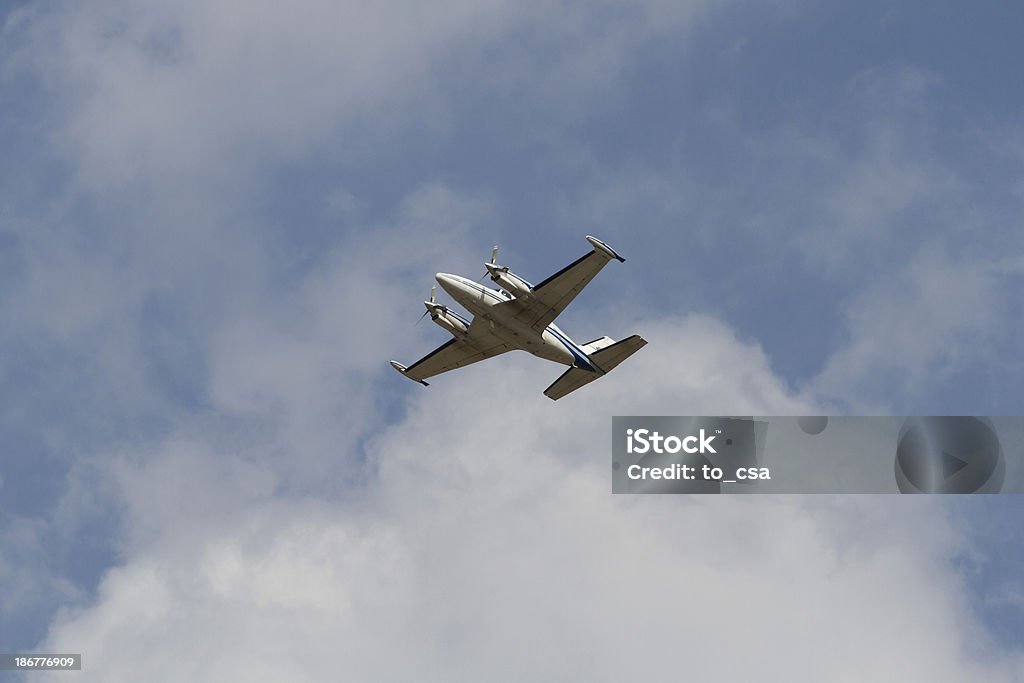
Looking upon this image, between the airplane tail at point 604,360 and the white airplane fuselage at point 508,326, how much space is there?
0.58m

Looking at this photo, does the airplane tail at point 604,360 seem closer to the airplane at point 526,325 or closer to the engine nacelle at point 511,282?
the airplane at point 526,325

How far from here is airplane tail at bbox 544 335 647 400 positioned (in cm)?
8319

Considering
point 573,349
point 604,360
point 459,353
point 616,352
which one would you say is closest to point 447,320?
point 459,353

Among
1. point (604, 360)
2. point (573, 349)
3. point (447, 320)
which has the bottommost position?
point (604, 360)

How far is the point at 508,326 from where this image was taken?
79812 millimetres

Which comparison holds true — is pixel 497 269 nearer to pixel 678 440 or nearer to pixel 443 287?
pixel 443 287

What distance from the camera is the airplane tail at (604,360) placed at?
83.2 meters

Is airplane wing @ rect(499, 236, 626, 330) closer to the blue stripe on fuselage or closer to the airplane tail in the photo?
the blue stripe on fuselage

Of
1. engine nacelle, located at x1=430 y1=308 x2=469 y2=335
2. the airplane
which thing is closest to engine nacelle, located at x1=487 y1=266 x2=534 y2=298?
the airplane

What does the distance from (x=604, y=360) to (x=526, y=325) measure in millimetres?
7956

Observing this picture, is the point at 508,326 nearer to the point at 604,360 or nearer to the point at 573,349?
the point at 573,349

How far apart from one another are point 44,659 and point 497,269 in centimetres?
3796

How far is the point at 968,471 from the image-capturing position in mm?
66125

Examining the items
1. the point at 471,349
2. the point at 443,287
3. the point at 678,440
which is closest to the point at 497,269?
the point at 443,287
